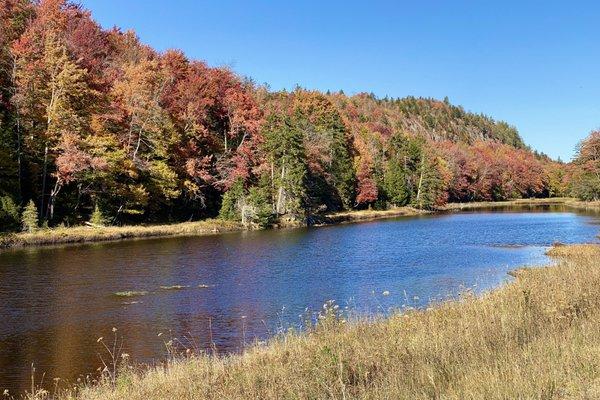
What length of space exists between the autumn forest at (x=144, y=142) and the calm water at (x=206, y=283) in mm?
9857

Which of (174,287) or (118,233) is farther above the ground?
(118,233)

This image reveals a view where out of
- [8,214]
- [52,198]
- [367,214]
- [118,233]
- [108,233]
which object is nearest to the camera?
[8,214]

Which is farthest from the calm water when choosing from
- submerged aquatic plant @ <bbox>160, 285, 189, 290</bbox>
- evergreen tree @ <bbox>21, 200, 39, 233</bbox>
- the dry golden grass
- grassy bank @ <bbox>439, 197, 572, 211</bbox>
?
grassy bank @ <bbox>439, 197, 572, 211</bbox>

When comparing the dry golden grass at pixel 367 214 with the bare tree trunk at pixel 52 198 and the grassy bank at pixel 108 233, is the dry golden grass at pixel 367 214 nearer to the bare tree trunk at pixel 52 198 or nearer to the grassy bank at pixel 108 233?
the grassy bank at pixel 108 233

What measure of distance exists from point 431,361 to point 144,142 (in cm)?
5437

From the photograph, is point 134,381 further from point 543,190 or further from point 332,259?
point 543,190

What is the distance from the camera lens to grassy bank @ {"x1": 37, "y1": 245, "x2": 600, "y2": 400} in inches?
261

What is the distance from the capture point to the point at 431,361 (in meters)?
8.24

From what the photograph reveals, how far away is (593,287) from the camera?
1327 centimetres

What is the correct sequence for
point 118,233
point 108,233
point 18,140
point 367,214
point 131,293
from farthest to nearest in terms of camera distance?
point 367,214 → point 118,233 → point 108,233 → point 18,140 → point 131,293

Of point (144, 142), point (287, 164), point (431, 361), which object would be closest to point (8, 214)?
point (144, 142)

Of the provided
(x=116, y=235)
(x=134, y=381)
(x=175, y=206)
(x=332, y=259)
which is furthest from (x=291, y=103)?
(x=134, y=381)

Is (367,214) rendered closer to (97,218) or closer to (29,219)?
(97,218)

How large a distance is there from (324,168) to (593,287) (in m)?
71.4
